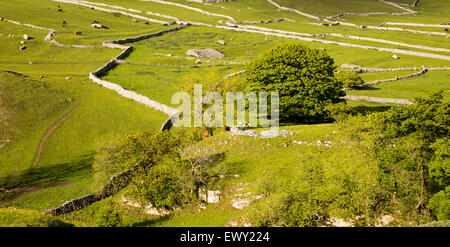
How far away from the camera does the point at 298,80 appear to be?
61062 mm

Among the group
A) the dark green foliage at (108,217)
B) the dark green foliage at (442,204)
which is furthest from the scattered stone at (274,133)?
the dark green foliage at (108,217)

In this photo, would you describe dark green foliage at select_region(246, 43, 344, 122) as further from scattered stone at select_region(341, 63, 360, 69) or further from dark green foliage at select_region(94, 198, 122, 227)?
scattered stone at select_region(341, 63, 360, 69)

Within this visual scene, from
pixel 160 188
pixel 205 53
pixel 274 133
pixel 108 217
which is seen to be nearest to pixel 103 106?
pixel 160 188

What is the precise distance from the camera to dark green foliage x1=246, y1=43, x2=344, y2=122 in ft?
198

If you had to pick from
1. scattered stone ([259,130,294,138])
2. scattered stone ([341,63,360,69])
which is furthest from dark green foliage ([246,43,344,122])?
scattered stone ([341,63,360,69])

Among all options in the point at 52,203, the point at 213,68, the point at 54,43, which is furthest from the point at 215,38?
the point at 52,203

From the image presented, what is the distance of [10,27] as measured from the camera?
14175cm

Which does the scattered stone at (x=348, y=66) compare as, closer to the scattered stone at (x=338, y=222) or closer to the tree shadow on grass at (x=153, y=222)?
the scattered stone at (x=338, y=222)

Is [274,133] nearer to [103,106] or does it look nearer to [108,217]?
[108,217]

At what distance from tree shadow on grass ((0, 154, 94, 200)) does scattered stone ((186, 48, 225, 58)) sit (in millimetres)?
86867

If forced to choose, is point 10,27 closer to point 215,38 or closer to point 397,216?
point 215,38

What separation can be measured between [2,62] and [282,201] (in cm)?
10744

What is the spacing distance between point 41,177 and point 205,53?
9701cm

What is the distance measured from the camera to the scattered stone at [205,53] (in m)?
131
